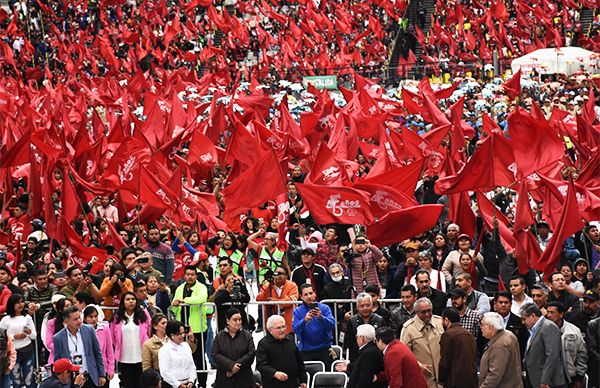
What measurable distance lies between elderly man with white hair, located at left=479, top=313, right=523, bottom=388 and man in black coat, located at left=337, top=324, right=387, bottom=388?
99 centimetres

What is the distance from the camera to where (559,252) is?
17438mm

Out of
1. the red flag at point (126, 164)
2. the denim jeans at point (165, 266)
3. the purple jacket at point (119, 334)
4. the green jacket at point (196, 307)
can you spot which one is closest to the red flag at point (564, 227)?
the green jacket at point (196, 307)

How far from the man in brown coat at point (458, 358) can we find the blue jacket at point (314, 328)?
76.5 inches

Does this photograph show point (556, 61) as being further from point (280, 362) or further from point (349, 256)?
point (280, 362)

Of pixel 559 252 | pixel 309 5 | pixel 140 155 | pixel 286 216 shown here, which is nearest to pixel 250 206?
pixel 286 216

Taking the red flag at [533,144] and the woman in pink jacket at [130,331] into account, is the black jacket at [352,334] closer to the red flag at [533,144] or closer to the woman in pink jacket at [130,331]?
the woman in pink jacket at [130,331]

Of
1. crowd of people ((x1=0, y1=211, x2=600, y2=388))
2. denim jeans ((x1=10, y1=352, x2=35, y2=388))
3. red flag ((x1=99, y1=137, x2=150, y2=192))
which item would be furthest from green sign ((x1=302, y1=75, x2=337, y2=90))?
denim jeans ((x1=10, y1=352, x2=35, y2=388))

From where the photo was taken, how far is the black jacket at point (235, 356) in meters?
15.7

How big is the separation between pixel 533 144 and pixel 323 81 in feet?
59.1

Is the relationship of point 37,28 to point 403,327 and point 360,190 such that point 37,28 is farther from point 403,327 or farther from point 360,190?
point 403,327

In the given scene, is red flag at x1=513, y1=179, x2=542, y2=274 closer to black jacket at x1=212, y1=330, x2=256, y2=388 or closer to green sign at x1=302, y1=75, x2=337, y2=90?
black jacket at x1=212, y1=330, x2=256, y2=388

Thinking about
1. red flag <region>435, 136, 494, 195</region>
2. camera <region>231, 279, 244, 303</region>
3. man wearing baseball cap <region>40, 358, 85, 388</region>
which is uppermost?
red flag <region>435, 136, 494, 195</region>

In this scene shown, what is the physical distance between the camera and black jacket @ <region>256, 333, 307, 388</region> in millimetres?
15477

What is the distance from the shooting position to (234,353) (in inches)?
618
